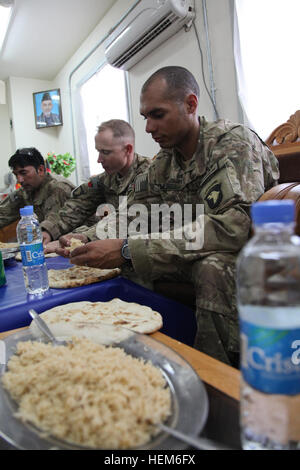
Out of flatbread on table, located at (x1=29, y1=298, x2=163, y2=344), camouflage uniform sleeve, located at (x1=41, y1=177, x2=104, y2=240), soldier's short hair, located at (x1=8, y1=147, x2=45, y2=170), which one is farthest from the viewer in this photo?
soldier's short hair, located at (x1=8, y1=147, x2=45, y2=170)

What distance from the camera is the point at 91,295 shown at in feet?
3.29

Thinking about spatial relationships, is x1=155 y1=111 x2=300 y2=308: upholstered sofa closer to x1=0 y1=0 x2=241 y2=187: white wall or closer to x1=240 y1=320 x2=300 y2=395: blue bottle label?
x1=0 y1=0 x2=241 y2=187: white wall

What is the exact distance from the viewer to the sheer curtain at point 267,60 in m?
1.78

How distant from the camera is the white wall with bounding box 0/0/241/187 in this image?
2178mm

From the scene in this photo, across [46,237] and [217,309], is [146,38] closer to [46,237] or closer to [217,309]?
[46,237]

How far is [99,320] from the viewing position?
750 millimetres

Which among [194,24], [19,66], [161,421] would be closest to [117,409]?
[161,421]

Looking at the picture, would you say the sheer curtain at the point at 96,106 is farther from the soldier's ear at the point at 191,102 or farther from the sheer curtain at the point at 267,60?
the soldier's ear at the point at 191,102

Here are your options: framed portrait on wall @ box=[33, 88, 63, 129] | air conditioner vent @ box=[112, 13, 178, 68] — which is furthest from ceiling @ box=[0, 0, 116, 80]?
air conditioner vent @ box=[112, 13, 178, 68]

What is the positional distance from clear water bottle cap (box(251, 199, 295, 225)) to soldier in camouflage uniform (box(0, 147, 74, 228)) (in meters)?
2.52

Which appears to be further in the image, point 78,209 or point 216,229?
point 78,209

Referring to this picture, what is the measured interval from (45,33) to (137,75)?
1632 millimetres

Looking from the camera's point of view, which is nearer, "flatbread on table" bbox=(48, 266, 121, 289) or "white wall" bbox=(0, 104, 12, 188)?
"flatbread on table" bbox=(48, 266, 121, 289)

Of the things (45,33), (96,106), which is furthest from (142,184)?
(45,33)
